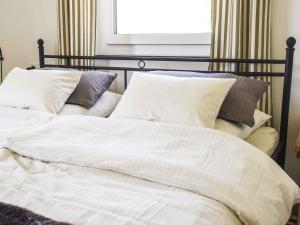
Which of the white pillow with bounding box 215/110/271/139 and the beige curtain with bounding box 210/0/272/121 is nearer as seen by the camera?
the white pillow with bounding box 215/110/271/139

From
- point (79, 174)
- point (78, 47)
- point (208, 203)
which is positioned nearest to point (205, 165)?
point (208, 203)

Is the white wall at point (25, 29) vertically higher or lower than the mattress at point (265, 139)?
higher

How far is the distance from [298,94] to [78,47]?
1600 millimetres

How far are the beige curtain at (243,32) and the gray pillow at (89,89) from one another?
2.41 ft

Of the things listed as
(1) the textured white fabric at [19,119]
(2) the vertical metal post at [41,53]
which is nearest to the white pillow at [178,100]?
(1) the textured white fabric at [19,119]

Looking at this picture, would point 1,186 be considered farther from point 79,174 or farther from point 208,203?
point 208,203

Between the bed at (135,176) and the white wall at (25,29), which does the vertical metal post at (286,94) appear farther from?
the white wall at (25,29)

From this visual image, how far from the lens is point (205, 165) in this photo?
4.11 ft

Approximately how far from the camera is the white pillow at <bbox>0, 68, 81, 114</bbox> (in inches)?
83.0

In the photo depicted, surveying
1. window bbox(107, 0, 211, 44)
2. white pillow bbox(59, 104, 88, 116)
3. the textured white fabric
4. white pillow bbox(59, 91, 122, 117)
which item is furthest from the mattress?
the textured white fabric

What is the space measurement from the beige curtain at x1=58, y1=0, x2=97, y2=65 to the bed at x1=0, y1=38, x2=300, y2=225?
1005 millimetres

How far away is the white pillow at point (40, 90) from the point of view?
83.0 inches

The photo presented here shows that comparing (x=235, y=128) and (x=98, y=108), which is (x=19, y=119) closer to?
(x=98, y=108)

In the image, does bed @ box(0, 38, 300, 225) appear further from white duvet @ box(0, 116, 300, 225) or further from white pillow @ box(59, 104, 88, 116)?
white pillow @ box(59, 104, 88, 116)
